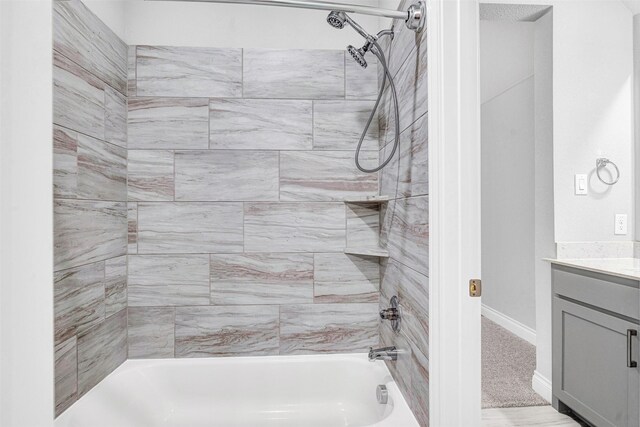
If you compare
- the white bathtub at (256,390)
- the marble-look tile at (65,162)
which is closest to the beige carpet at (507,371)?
the white bathtub at (256,390)

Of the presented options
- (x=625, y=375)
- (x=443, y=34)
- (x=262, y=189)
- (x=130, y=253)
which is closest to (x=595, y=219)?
(x=625, y=375)

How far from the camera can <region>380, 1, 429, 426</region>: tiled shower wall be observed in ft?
4.45

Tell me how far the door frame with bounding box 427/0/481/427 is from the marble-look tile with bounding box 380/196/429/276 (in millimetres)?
143

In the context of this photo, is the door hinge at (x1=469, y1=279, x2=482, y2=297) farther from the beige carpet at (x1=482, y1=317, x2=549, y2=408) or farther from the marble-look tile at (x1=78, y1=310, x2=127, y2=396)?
the marble-look tile at (x1=78, y1=310, x2=127, y2=396)

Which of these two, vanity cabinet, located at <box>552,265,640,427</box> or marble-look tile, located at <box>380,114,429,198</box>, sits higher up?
marble-look tile, located at <box>380,114,429,198</box>

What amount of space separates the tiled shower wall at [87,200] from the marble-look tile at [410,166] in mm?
1342

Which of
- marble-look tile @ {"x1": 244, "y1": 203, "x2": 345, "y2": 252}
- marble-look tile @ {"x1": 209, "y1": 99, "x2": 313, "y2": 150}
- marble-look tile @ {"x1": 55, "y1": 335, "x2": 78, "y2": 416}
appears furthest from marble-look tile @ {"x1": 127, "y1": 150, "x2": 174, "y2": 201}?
marble-look tile @ {"x1": 55, "y1": 335, "x2": 78, "y2": 416}

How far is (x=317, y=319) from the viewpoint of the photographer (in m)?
2.19

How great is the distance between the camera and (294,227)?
7.16 feet

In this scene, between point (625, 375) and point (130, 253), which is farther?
point (130, 253)

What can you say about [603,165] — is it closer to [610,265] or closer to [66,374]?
[610,265]

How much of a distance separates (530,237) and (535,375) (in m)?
1.24

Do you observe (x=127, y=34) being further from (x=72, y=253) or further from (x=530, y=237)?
(x=530, y=237)

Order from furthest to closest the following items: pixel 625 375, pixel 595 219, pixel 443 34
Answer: pixel 595 219 → pixel 625 375 → pixel 443 34
